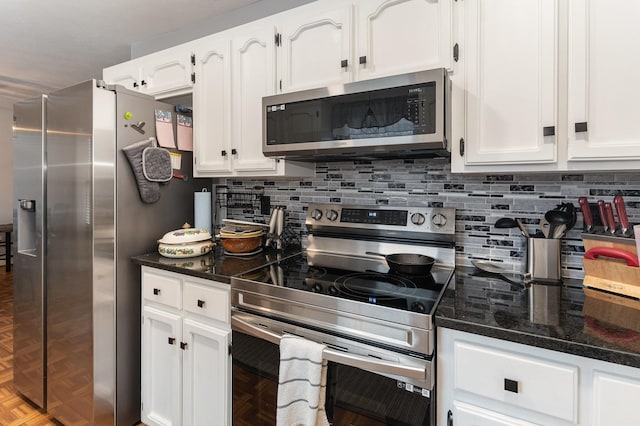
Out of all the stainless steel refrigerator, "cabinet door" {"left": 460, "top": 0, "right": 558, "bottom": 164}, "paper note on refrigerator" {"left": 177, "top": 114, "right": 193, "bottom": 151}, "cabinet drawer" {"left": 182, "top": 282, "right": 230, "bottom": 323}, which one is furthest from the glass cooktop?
"paper note on refrigerator" {"left": 177, "top": 114, "right": 193, "bottom": 151}

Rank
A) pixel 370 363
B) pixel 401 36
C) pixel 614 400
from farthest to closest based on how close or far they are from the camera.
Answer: pixel 401 36
pixel 370 363
pixel 614 400

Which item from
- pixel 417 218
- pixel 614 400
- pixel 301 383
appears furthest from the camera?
pixel 417 218

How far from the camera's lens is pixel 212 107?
1983mm

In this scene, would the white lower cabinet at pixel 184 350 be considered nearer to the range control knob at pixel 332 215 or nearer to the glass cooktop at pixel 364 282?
the glass cooktop at pixel 364 282

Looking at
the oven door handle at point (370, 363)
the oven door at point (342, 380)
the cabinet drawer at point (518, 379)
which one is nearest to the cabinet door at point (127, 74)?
the oven door at point (342, 380)

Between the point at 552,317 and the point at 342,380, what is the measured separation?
0.68 meters

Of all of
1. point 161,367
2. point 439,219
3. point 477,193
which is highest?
point 477,193

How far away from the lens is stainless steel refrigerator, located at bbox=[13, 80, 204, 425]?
1.68 m

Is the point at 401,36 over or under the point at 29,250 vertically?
over

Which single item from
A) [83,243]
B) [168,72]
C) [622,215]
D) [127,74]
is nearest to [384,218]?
[622,215]

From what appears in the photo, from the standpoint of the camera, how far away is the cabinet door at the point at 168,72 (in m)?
2.08

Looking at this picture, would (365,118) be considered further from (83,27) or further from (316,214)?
(83,27)

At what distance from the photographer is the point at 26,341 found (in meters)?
2.03

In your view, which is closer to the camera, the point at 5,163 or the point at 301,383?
the point at 301,383
